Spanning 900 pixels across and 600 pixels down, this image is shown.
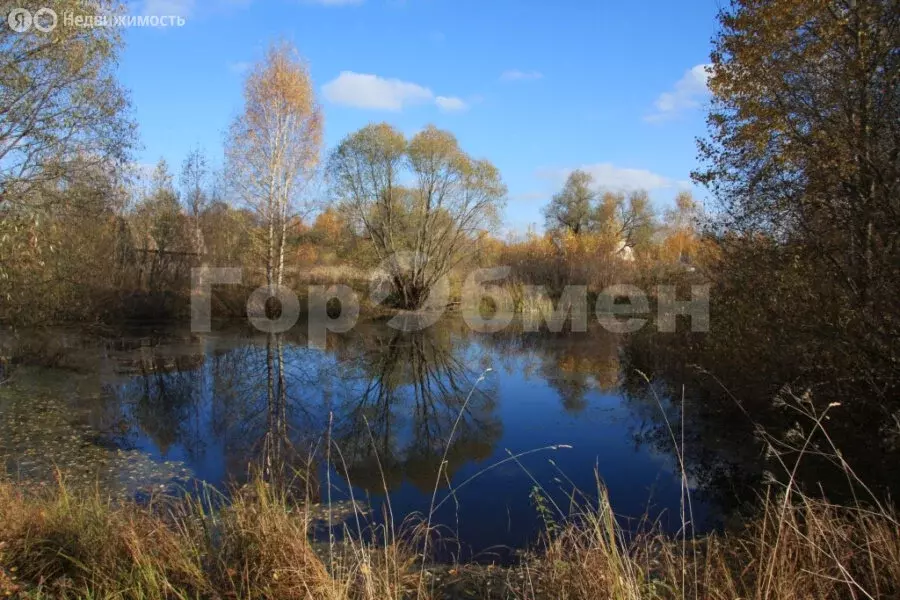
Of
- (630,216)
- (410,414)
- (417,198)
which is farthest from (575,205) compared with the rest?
(410,414)

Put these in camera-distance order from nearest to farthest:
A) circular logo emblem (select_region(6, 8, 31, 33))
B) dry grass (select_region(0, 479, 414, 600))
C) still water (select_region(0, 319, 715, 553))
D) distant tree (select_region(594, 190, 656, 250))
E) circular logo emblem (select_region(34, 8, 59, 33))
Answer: dry grass (select_region(0, 479, 414, 600)), still water (select_region(0, 319, 715, 553)), circular logo emblem (select_region(6, 8, 31, 33)), circular logo emblem (select_region(34, 8, 59, 33)), distant tree (select_region(594, 190, 656, 250))

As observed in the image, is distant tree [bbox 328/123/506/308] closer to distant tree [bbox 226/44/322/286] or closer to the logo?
distant tree [bbox 226/44/322/286]

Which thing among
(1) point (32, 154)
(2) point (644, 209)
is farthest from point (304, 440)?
(2) point (644, 209)

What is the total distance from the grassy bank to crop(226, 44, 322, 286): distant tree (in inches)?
708

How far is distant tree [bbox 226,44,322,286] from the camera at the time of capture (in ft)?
68.0

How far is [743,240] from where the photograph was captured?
26.2ft

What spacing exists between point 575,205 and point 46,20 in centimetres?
4098

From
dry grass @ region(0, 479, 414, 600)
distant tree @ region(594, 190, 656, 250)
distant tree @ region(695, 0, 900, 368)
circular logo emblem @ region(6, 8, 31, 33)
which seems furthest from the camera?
distant tree @ region(594, 190, 656, 250)

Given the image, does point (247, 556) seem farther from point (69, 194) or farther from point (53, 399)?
point (53, 399)

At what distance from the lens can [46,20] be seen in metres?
7.29

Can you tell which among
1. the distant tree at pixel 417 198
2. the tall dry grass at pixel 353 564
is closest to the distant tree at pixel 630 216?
the distant tree at pixel 417 198

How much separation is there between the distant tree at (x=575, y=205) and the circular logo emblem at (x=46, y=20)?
130 feet

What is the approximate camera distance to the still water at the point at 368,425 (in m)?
5.96

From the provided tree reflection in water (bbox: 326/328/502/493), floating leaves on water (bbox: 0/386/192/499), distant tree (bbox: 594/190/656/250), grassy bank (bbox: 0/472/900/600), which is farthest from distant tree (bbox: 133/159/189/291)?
distant tree (bbox: 594/190/656/250)
